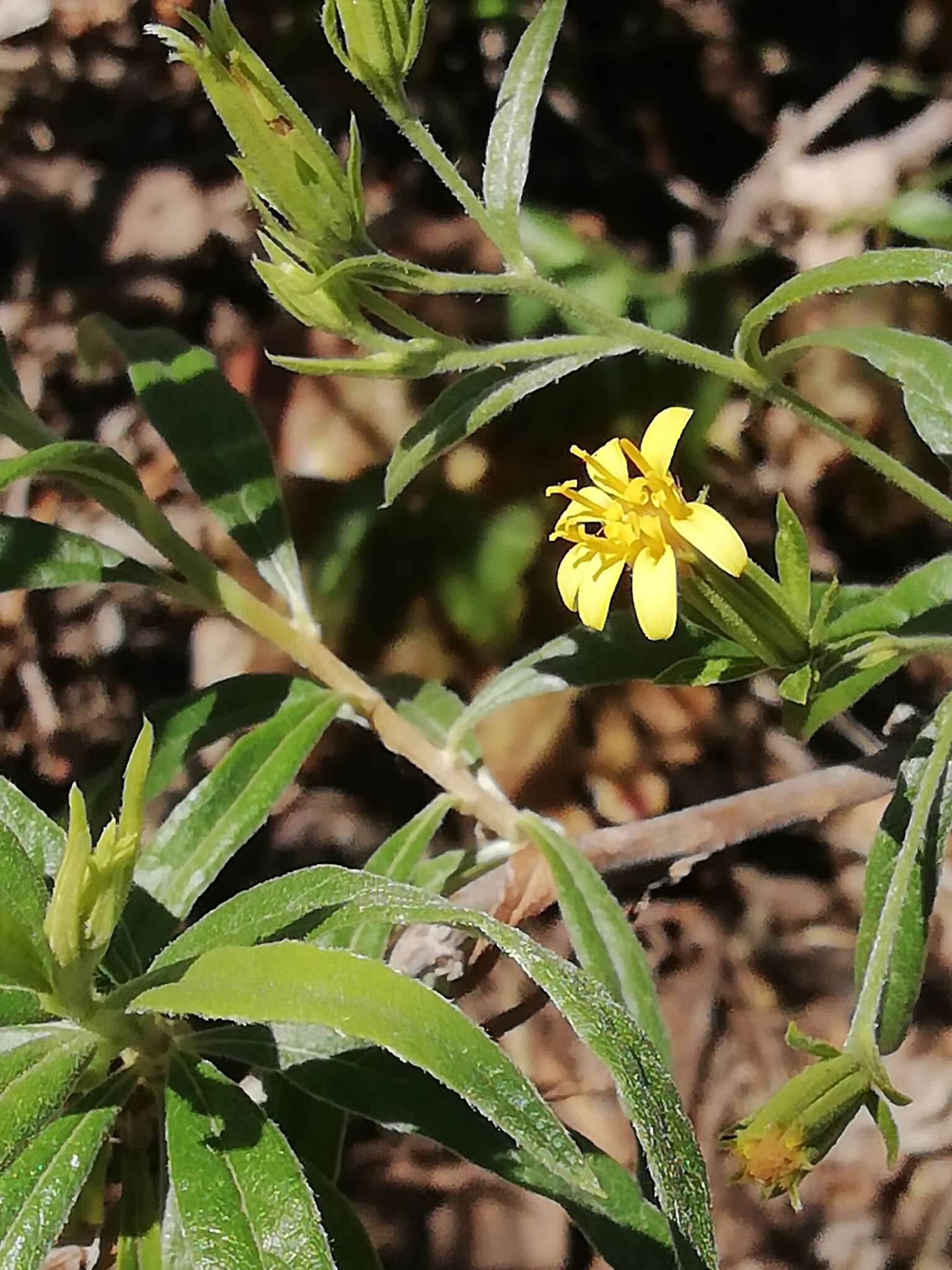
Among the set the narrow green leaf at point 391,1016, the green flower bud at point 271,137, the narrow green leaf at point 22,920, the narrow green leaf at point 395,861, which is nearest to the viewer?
the narrow green leaf at point 391,1016

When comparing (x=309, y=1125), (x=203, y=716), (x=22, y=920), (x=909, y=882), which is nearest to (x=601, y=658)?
(x=909, y=882)

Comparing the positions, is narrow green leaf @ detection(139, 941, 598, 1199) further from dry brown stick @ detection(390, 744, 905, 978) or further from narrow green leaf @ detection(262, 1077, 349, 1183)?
dry brown stick @ detection(390, 744, 905, 978)

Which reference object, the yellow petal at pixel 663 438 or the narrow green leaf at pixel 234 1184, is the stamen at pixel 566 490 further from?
the narrow green leaf at pixel 234 1184

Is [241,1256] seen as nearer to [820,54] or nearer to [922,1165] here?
[922,1165]

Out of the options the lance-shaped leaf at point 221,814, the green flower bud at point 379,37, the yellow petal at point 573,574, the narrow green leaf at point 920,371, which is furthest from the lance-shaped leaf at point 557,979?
the green flower bud at point 379,37

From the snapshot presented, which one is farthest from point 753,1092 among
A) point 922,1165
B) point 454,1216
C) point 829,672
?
point 829,672

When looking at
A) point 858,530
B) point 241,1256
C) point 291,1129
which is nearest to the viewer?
point 241,1256
